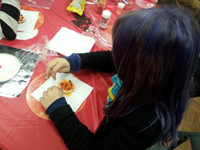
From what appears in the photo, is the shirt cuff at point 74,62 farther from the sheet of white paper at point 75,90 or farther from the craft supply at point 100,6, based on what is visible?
the craft supply at point 100,6

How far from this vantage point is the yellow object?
3.08 feet

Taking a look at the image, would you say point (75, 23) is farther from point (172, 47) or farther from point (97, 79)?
point (172, 47)

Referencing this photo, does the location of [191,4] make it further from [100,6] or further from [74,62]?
[74,62]

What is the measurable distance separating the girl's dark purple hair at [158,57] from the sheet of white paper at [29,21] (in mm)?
556

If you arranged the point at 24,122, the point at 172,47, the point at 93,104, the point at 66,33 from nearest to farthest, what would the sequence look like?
1. the point at 172,47
2. the point at 24,122
3. the point at 93,104
4. the point at 66,33

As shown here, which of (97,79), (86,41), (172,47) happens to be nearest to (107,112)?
(97,79)

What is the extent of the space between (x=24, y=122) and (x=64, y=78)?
0.23 m

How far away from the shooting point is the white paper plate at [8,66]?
0.57 metres

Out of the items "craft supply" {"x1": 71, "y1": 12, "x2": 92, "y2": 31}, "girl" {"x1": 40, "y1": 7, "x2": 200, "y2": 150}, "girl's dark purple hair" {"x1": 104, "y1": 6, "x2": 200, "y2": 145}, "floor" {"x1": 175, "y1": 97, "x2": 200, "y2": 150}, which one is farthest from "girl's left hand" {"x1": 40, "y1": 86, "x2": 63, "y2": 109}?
"floor" {"x1": 175, "y1": 97, "x2": 200, "y2": 150}

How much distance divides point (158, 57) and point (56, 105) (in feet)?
1.20

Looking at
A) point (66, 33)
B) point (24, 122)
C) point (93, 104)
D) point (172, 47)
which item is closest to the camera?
point (172, 47)

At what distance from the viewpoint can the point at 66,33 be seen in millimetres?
806

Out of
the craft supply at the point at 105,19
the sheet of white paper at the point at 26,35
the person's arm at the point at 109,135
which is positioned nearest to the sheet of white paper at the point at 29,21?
the sheet of white paper at the point at 26,35

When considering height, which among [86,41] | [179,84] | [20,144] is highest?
[179,84]
